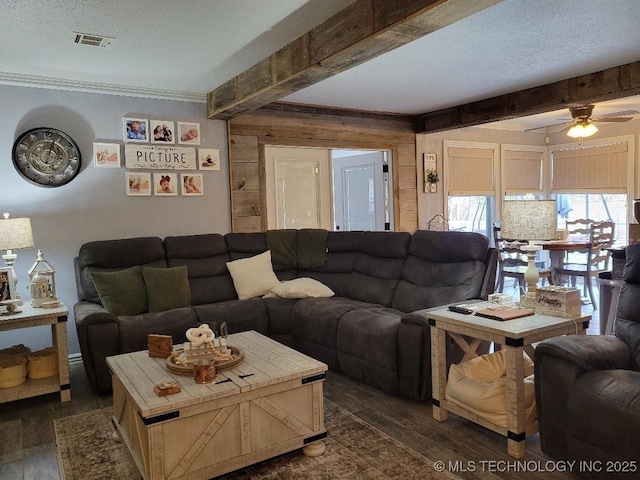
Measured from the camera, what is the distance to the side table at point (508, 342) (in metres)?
2.29

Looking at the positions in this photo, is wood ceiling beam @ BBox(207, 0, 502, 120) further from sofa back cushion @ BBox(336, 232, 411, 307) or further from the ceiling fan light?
the ceiling fan light

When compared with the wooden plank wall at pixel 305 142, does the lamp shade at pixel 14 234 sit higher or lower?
lower

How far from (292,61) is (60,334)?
7.90 ft

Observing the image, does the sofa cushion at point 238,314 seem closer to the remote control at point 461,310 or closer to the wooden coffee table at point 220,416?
the wooden coffee table at point 220,416

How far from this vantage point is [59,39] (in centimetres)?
306

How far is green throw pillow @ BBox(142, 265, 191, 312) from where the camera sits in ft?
12.5

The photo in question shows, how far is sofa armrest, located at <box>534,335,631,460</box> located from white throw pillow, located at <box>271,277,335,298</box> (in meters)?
2.20

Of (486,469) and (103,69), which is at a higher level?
(103,69)

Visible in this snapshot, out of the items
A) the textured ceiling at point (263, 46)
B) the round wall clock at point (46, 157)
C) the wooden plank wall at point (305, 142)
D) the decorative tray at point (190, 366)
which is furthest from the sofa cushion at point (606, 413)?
the round wall clock at point (46, 157)

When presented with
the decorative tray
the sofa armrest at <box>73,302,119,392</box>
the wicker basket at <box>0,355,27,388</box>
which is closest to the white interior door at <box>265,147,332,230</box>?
the sofa armrest at <box>73,302,119,392</box>

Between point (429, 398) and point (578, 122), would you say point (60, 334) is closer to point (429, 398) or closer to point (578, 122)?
point (429, 398)

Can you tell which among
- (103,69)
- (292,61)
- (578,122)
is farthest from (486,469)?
(578,122)

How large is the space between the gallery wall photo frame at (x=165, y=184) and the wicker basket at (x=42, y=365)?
5.72ft

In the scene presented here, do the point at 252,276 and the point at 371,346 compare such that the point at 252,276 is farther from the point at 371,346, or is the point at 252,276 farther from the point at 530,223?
the point at 530,223
